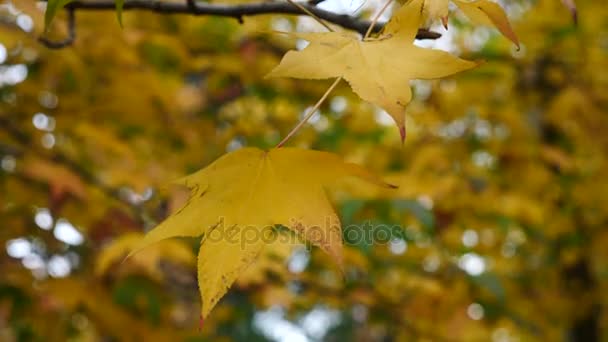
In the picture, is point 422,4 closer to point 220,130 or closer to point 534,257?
point 220,130

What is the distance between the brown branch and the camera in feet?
2.43

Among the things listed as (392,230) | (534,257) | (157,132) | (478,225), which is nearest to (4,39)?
(157,132)

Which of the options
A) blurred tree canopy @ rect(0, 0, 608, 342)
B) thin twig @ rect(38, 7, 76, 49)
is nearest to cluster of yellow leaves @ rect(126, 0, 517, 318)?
thin twig @ rect(38, 7, 76, 49)

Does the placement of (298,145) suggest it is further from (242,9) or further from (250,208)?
(250,208)

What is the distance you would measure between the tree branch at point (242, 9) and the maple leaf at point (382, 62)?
3.3 inches

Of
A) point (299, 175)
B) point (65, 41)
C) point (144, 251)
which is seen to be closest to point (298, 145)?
point (144, 251)

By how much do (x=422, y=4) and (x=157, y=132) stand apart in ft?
4.95

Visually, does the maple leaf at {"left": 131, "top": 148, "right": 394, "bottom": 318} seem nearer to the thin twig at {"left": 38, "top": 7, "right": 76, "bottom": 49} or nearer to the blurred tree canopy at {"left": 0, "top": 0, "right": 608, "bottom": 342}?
the thin twig at {"left": 38, "top": 7, "right": 76, "bottom": 49}

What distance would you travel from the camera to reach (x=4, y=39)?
1.36 metres

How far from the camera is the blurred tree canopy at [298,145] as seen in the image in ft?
5.13

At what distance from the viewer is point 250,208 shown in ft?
2.03

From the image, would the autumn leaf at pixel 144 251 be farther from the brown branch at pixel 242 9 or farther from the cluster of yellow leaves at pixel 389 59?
the cluster of yellow leaves at pixel 389 59

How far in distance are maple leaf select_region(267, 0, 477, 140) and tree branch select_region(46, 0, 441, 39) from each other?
3.3 inches
